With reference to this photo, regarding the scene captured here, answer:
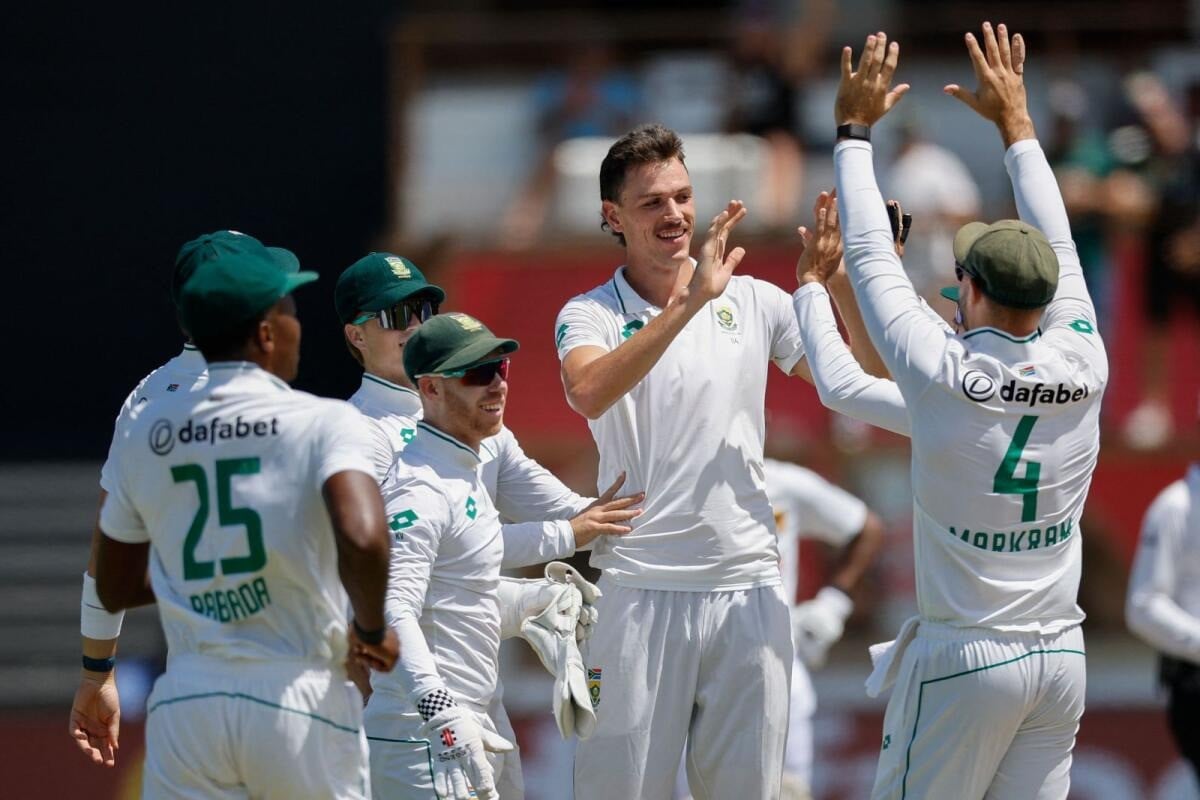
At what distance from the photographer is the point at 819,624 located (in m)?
7.31

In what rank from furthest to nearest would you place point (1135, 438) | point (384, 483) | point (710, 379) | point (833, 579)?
point (1135, 438), point (833, 579), point (710, 379), point (384, 483)

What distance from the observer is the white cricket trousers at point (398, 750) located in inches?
190

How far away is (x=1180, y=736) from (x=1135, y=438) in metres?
4.64

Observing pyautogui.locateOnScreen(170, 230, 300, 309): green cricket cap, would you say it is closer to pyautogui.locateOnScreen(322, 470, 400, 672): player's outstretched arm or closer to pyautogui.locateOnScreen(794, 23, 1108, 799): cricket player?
pyautogui.locateOnScreen(322, 470, 400, 672): player's outstretched arm

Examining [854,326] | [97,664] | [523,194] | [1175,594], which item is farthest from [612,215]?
[523,194]

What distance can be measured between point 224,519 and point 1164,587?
503 centimetres

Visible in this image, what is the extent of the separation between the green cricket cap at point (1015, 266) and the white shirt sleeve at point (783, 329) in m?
0.85

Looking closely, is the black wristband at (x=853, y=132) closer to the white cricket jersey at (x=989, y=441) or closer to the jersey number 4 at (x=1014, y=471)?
the white cricket jersey at (x=989, y=441)

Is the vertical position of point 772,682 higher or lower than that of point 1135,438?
higher

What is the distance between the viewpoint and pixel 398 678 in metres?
4.67

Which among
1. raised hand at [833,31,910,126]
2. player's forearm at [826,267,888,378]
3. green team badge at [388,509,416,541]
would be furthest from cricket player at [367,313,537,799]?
raised hand at [833,31,910,126]

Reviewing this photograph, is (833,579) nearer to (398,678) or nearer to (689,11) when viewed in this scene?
(398,678)

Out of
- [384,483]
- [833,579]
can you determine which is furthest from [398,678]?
[833,579]

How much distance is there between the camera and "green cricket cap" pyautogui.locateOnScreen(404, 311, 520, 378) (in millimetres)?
4918
